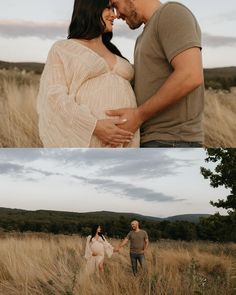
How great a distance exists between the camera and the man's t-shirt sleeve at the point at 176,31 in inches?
102

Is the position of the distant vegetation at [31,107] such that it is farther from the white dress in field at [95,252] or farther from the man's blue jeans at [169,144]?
the white dress in field at [95,252]

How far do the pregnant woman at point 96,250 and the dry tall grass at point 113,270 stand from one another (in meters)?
0.03

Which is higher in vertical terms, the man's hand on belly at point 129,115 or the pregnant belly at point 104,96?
the pregnant belly at point 104,96

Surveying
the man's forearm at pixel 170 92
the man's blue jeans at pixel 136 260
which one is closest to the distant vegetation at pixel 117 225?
the man's blue jeans at pixel 136 260

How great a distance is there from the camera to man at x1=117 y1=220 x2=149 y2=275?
3.03 m

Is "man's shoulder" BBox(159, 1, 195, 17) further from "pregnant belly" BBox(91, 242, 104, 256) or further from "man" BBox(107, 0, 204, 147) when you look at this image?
"pregnant belly" BBox(91, 242, 104, 256)

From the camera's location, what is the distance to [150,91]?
9.12ft

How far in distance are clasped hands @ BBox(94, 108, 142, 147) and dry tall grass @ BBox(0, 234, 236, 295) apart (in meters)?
0.63

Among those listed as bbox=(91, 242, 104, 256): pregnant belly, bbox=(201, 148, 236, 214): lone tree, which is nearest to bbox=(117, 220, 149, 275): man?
bbox=(91, 242, 104, 256): pregnant belly

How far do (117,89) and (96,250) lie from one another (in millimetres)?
916

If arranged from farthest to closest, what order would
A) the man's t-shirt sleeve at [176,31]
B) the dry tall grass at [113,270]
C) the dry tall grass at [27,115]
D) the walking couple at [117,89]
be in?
the dry tall grass at [27,115], the dry tall grass at [113,270], the walking couple at [117,89], the man's t-shirt sleeve at [176,31]

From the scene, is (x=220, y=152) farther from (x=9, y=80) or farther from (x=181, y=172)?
(x=9, y=80)

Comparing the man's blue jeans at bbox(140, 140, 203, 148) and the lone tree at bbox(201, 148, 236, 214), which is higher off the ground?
the man's blue jeans at bbox(140, 140, 203, 148)

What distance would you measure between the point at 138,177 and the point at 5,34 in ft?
3.70
